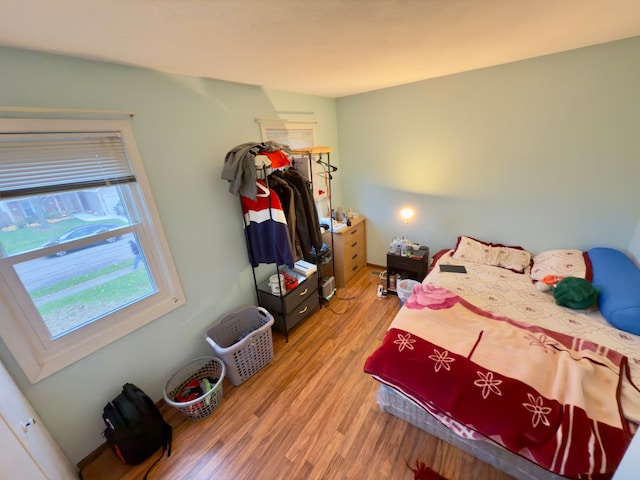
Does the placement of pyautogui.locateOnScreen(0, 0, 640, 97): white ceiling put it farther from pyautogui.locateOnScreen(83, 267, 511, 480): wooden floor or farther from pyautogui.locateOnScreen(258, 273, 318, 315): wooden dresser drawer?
pyautogui.locateOnScreen(83, 267, 511, 480): wooden floor

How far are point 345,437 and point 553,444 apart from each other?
3.46ft

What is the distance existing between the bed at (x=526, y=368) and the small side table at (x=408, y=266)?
553 mm

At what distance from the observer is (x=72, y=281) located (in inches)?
57.9

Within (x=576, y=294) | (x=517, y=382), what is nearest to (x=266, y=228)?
(x=517, y=382)

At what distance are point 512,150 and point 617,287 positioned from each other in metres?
1.38

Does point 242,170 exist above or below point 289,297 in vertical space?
above

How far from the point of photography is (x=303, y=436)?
5.27 ft

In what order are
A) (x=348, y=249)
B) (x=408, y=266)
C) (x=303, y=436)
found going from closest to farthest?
1. (x=303, y=436)
2. (x=408, y=266)
3. (x=348, y=249)

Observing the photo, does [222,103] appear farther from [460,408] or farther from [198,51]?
[460,408]

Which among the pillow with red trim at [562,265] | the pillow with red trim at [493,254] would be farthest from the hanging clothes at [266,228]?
the pillow with red trim at [562,265]

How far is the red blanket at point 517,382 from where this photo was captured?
104cm

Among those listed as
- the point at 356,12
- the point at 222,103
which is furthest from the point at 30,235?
the point at 356,12

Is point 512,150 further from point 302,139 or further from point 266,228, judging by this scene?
point 266,228

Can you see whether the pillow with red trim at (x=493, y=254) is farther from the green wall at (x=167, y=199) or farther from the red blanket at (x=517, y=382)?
the green wall at (x=167, y=199)
